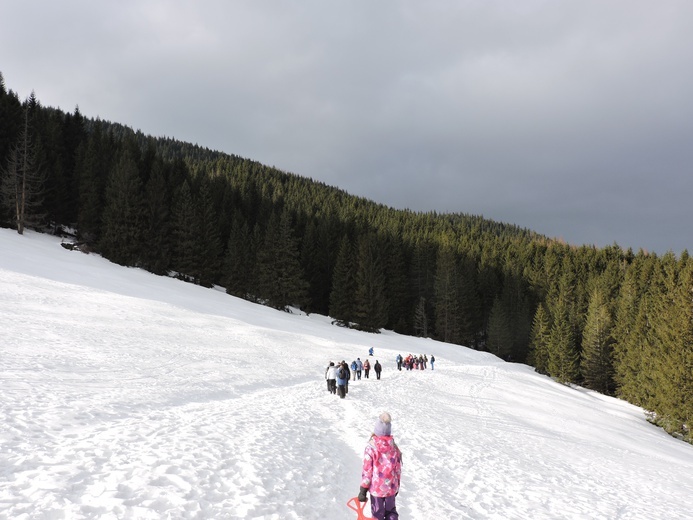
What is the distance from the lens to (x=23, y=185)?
1831 inches

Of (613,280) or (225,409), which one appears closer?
(225,409)

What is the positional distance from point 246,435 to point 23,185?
52.4m

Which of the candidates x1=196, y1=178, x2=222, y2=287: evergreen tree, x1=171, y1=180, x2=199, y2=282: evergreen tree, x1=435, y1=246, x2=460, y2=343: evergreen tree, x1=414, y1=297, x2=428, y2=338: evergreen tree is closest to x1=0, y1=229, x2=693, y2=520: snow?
x1=171, y1=180, x2=199, y2=282: evergreen tree

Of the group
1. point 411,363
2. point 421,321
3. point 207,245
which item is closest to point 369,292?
point 421,321

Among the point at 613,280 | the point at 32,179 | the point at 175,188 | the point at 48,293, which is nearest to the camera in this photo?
the point at 48,293

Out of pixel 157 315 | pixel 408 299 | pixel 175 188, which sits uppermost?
pixel 175 188

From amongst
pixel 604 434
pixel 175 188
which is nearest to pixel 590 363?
pixel 604 434

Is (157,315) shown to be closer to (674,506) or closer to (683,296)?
(674,506)

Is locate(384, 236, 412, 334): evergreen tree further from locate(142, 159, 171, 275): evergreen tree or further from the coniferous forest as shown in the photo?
locate(142, 159, 171, 275): evergreen tree

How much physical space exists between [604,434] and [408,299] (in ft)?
186

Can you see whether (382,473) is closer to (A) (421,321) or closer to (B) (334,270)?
(B) (334,270)

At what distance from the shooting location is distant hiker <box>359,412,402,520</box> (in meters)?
6.18

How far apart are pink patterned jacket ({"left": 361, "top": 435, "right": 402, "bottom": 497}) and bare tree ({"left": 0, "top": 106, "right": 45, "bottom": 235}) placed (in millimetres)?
55641

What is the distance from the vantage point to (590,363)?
5291 cm
